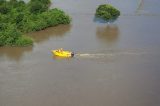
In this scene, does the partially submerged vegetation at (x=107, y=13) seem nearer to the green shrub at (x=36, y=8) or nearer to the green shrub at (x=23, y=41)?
the green shrub at (x=36, y=8)

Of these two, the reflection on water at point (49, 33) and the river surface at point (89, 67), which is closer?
the river surface at point (89, 67)

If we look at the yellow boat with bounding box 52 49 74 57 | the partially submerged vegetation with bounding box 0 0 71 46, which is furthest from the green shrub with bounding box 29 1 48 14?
the yellow boat with bounding box 52 49 74 57

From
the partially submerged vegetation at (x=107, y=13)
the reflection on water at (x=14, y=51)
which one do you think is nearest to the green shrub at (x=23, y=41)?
the reflection on water at (x=14, y=51)

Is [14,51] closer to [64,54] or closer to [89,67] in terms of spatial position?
[64,54]

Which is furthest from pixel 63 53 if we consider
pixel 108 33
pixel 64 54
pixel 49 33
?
pixel 108 33

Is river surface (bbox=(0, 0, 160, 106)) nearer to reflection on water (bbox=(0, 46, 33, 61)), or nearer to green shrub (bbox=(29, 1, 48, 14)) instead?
reflection on water (bbox=(0, 46, 33, 61))

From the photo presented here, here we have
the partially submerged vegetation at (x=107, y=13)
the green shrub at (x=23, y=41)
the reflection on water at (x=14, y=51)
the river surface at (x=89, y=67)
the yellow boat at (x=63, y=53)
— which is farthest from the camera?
the partially submerged vegetation at (x=107, y=13)
